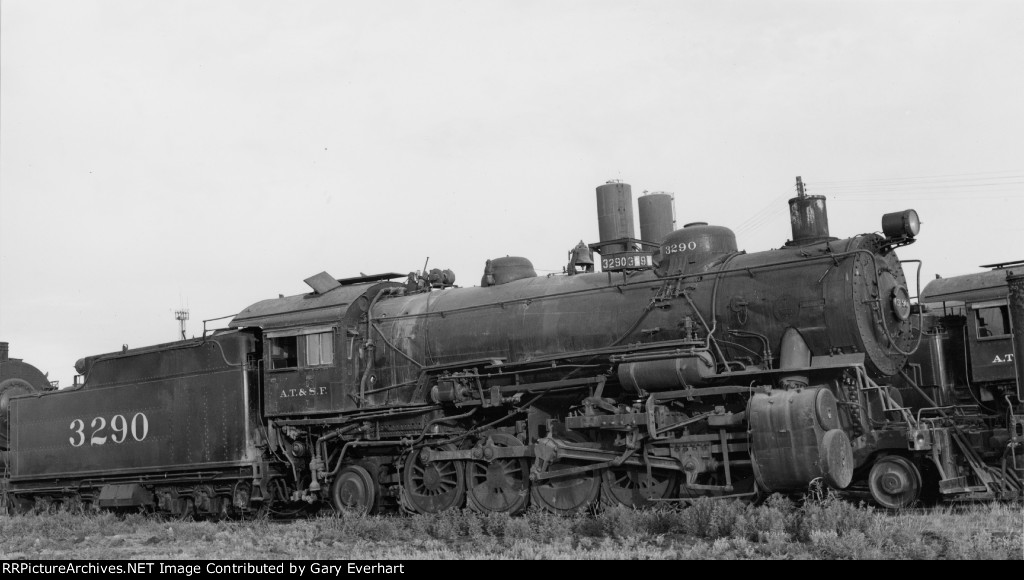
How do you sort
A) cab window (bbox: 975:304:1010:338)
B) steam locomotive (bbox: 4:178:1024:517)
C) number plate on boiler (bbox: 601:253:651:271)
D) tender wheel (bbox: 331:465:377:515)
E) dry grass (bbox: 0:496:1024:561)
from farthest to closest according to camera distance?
1. cab window (bbox: 975:304:1010:338)
2. tender wheel (bbox: 331:465:377:515)
3. number plate on boiler (bbox: 601:253:651:271)
4. steam locomotive (bbox: 4:178:1024:517)
5. dry grass (bbox: 0:496:1024:561)

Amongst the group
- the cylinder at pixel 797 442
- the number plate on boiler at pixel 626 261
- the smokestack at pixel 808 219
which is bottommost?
the cylinder at pixel 797 442

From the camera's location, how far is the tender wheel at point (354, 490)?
13625mm

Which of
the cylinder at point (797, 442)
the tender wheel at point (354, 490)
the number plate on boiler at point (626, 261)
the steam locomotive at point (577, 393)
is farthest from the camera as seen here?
the tender wheel at point (354, 490)

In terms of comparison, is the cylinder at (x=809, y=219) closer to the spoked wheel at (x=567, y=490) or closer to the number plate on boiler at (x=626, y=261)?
the number plate on boiler at (x=626, y=261)

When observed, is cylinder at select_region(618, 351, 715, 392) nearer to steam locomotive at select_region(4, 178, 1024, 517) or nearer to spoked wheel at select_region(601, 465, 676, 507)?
steam locomotive at select_region(4, 178, 1024, 517)

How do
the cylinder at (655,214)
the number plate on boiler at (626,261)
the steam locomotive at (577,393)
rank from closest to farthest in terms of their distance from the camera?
the steam locomotive at (577,393) < the number plate on boiler at (626,261) < the cylinder at (655,214)

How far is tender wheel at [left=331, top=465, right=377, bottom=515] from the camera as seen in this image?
13625mm

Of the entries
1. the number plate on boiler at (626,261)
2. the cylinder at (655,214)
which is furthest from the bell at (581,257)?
the cylinder at (655,214)

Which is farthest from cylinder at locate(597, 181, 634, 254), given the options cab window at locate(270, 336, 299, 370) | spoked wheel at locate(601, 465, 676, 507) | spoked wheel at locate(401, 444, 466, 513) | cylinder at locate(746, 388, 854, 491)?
cylinder at locate(746, 388, 854, 491)

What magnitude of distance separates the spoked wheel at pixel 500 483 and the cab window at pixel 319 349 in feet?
9.48

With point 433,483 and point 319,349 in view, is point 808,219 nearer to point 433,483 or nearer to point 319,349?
point 433,483

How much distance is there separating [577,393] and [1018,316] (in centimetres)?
548

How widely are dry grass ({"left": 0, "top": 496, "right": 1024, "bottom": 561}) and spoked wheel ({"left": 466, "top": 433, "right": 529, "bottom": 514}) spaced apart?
1.52ft

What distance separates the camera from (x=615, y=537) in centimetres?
1002
